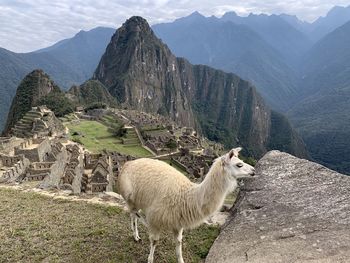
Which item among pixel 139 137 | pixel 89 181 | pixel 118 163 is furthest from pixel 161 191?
pixel 139 137

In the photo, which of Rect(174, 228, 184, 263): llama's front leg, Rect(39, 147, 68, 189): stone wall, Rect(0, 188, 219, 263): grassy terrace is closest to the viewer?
Rect(174, 228, 184, 263): llama's front leg

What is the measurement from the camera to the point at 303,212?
6070 mm

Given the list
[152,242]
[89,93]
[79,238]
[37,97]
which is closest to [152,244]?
[152,242]

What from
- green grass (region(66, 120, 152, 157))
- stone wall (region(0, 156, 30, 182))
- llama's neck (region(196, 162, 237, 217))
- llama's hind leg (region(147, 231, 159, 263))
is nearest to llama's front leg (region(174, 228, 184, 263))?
llama's hind leg (region(147, 231, 159, 263))

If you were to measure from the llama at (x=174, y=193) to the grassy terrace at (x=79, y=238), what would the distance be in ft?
1.57

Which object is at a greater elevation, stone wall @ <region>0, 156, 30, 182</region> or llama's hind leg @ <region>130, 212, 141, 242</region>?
llama's hind leg @ <region>130, 212, 141, 242</region>

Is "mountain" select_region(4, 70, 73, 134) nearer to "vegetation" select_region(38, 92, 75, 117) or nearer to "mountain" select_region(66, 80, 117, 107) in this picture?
"vegetation" select_region(38, 92, 75, 117)

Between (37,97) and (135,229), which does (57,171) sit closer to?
(135,229)

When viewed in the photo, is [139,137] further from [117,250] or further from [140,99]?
[140,99]

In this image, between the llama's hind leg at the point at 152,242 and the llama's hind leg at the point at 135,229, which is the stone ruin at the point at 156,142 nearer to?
the llama's hind leg at the point at 135,229

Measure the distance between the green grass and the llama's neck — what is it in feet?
118

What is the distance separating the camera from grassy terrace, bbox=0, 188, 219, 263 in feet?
22.2

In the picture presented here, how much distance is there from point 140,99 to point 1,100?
171ft

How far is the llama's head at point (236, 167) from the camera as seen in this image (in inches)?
221
